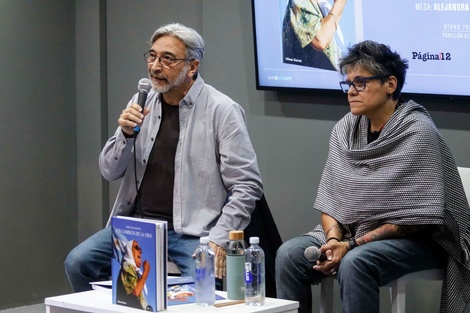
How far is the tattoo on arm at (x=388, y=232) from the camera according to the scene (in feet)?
11.0

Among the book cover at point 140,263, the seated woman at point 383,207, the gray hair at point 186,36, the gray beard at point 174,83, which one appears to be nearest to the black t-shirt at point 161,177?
the gray beard at point 174,83

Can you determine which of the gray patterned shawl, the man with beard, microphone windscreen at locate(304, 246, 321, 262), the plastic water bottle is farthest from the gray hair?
the plastic water bottle

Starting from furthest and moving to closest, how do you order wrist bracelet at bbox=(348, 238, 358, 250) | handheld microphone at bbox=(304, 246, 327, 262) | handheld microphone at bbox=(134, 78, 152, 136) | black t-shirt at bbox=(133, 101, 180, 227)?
black t-shirt at bbox=(133, 101, 180, 227) < handheld microphone at bbox=(134, 78, 152, 136) < wrist bracelet at bbox=(348, 238, 358, 250) < handheld microphone at bbox=(304, 246, 327, 262)

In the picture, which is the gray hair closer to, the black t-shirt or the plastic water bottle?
the black t-shirt

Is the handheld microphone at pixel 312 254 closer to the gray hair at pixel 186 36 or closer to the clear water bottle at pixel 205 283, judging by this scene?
the clear water bottle at pixel 205 283

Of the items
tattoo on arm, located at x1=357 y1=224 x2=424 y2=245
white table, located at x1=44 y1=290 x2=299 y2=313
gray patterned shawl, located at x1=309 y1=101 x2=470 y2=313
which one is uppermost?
gray patterned shawl, located at x1=309 y1=101 x2=470 y2=313

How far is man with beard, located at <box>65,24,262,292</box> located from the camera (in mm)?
3658

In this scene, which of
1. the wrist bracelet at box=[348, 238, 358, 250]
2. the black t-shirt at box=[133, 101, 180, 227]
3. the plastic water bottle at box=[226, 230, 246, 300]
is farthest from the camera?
the black t-shirt at box=[133, 101, 180, 227]

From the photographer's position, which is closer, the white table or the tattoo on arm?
the white table

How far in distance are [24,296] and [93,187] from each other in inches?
29.2

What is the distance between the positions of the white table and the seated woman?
1.53ft

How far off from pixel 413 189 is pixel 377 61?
53 centimetres

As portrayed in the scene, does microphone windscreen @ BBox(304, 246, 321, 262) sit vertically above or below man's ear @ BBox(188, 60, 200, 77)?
below

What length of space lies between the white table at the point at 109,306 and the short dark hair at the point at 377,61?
106 cm
